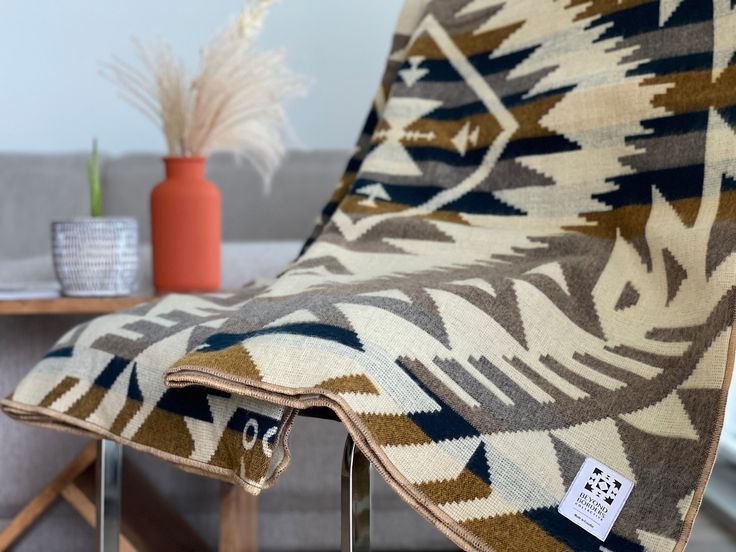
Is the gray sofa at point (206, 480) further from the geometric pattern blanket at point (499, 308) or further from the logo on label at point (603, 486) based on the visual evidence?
the logo on label at point (603, 486)

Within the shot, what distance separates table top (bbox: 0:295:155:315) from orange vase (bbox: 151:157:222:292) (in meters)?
0.15

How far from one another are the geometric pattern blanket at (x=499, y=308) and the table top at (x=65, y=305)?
6.2 inches

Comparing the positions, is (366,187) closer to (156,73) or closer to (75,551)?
(156,73)

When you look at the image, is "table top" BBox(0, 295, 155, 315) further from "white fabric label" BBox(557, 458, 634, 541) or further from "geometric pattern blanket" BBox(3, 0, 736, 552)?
"white fabric label" BBox(557, 458, 634, 541)

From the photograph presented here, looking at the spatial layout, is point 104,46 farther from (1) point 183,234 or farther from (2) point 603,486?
(2) point 603,486

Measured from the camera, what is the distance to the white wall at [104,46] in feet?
9.98

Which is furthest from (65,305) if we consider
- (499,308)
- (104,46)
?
(104,46)

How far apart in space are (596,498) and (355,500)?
0.63ft

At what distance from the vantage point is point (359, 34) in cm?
311

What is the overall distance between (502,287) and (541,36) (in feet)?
1.58

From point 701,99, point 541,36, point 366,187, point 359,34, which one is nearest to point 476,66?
point 541,36

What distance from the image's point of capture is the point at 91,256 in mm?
1355

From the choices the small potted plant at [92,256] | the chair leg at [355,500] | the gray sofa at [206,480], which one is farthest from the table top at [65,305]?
the chair leg at [355,500]

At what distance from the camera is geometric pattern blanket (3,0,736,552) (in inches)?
29.7
